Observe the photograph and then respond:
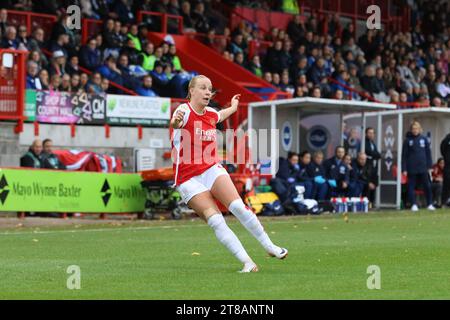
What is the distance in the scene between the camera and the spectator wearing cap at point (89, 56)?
28.8 metres

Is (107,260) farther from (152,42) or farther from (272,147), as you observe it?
(152,42)

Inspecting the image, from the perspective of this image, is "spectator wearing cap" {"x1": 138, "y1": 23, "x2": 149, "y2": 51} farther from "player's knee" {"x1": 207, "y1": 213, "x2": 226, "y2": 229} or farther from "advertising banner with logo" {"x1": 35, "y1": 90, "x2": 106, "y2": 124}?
"player's knee" {"x1": 207, "y1": 213, "x2": 226, "y2": 229}

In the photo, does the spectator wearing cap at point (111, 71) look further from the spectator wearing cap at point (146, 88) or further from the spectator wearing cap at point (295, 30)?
the spectator wearing cap at point (295, 30)

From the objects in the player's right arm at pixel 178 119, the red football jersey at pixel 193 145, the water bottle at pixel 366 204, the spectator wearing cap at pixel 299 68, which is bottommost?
the water bottle at pixel 366 204

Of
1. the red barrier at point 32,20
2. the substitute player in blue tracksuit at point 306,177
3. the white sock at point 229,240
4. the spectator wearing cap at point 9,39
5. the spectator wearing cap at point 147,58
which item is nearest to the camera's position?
the white sock at point 229,240

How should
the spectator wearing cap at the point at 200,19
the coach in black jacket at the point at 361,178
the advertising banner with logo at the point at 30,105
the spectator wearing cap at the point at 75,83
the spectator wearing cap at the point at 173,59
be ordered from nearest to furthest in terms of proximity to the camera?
the advertising banner with logo at the point at 30,105, the spectator wearing cap at the point at 75,83, the coach in black jacket at the point at 361,178, the spectator wearing cap at the point at 173,59, the spectator wearing cap at the point at 200,19

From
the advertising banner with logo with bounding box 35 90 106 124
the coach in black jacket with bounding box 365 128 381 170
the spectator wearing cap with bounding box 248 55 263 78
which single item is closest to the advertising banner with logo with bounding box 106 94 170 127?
the advertising banner with logo with bounding box 35 90 106 124

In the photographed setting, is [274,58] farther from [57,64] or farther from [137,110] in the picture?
[57,64]

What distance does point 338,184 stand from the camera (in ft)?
93.0

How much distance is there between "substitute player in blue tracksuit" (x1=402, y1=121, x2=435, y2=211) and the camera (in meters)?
28.4

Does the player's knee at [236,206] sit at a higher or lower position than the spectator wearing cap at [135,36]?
lower

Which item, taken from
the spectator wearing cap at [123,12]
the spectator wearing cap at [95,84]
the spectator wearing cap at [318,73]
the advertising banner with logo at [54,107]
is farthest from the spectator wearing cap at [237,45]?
the advertising banner with logo at [54,107]

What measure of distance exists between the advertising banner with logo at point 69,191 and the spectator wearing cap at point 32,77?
9.90ft
